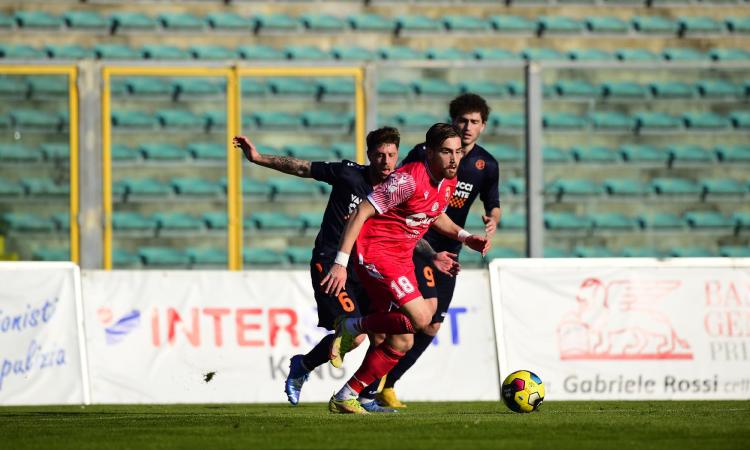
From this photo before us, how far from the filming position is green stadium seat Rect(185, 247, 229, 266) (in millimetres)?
14828

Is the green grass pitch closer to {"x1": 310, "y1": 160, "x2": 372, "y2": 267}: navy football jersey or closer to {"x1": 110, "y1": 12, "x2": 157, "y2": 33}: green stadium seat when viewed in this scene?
{"x1": 310, "y1": 160, "x2": 372, "y2": 267}: navy football jersey

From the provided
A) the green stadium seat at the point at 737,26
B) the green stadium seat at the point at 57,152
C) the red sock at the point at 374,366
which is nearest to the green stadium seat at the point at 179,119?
the green stadium seat at the point at 57,152

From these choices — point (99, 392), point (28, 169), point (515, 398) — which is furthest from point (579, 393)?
point (28, 169)

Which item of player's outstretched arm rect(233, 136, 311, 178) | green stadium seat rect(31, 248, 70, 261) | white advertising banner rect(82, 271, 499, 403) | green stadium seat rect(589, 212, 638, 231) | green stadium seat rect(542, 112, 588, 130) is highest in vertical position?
green stadium seat rect(542, 112, 588, 130)

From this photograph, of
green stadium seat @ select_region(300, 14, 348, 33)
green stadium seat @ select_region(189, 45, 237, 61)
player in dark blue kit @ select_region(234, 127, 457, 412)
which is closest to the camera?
player in dark blue kit @ select_region(234, 127, 457, 412)

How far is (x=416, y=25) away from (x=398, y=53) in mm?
604

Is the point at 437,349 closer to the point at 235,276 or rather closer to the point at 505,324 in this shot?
the point at 505,324

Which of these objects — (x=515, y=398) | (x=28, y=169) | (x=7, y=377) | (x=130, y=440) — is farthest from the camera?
(x=28, y=169)

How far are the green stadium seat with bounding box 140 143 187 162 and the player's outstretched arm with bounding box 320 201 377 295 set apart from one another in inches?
283

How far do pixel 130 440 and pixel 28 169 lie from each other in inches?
315

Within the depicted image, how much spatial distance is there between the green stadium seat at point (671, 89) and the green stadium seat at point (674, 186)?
4.19 ft

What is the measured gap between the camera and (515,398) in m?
9.02

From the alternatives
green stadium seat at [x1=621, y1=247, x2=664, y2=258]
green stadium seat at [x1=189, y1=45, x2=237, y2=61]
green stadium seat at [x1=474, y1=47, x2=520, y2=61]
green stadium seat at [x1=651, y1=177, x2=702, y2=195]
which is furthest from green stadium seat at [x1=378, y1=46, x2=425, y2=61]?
green stadium seat at [x1=621, y1=247, x2=664, y2=258]

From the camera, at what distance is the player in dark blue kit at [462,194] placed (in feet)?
33.3
